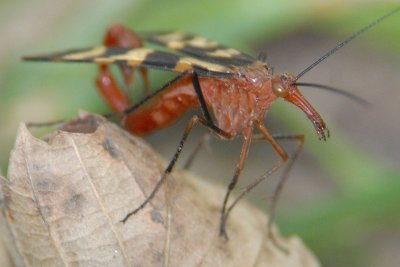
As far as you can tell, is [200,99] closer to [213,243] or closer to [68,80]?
[213,243]

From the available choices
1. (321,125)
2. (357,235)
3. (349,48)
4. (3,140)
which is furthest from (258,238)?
(349,48)

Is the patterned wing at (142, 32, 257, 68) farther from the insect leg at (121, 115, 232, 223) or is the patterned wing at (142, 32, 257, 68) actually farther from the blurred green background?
the blurred green background

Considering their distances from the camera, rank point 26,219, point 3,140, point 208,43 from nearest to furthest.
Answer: point 26,219 < point 208,43 < point 3,140

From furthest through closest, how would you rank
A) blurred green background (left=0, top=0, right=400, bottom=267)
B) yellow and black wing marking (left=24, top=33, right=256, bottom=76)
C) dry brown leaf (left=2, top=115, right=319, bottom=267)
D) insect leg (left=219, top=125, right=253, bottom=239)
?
blurred green background (left=0, top=0, right=400, bottom=267) → yellow and black wing marking (left=24, top=33, right=256, bottom=76) → insect leg (left=219, top=125, right=253, bottom=239) → dry brown leaf (left=2, top=115, right=319, bottom=267)

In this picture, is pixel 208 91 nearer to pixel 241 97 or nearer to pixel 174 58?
pixel 241 97

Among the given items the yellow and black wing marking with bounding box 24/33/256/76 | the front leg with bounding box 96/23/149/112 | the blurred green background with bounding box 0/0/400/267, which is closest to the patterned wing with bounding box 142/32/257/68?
the yellow and black wing marking with bounding box 24/33/256/76
